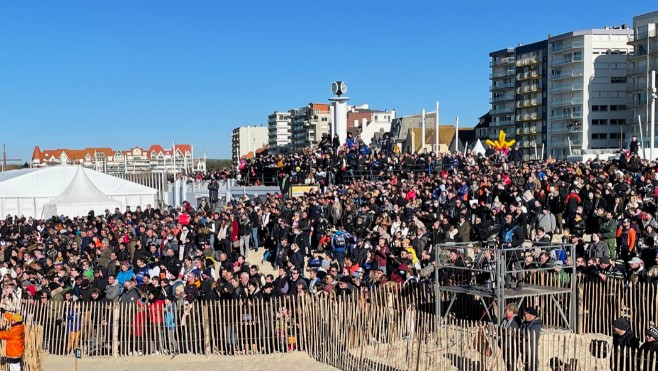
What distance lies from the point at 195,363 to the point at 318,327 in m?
2.42

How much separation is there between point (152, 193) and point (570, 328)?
28655 millimetres

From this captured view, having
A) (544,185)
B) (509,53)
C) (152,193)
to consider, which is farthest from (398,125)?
(544,185)

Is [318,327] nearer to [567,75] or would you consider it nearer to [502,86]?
[567,75]

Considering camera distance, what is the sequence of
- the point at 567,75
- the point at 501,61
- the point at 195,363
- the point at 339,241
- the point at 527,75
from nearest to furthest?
the point at 195,363, the point at 339,241, the point at 567,75, the point at 527,75, the point at 501,61

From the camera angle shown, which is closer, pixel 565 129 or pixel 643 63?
pixel 643 63

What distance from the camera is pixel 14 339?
13328 millimetres

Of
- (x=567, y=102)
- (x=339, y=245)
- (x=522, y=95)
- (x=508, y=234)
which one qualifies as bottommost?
(x=339, y=245)

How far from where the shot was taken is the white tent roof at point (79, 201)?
1382 inches

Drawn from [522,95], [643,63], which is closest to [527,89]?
[522,95]

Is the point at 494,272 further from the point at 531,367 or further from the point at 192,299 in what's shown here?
the point at 192,299

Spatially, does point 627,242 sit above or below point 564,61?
below

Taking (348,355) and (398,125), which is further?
(398,125)

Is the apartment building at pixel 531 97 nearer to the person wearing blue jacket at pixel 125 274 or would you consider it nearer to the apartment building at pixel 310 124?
the apartment building at pixel 310 124

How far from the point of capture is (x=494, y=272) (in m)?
14.0
